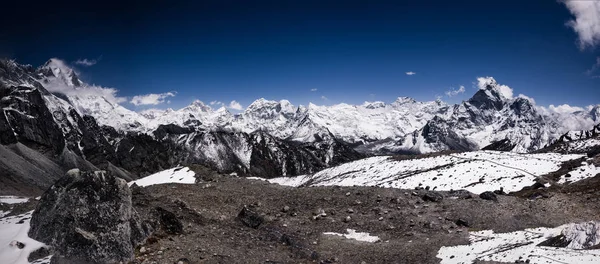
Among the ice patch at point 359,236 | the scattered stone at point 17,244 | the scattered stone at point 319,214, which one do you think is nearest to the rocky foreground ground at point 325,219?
the scattered stone at point 319,214

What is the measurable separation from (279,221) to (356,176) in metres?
57.7

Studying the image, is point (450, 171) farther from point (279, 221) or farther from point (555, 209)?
point (279, 221)

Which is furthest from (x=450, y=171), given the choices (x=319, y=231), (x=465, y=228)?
(x=319, y=231)

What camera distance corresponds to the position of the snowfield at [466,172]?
168 ft

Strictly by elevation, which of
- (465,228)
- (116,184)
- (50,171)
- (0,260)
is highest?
(50,171)

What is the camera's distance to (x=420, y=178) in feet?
205

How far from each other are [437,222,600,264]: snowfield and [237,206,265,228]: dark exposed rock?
12.1 m

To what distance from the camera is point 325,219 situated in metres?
29.6

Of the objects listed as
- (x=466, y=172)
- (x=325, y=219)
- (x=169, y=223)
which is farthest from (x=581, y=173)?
(x=169, y=223)

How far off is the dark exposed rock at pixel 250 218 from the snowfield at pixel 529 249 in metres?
12.1

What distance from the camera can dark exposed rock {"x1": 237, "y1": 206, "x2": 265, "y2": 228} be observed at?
27328 millimetres

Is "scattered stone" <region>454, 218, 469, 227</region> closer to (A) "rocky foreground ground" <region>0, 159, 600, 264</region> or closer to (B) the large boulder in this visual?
(A) "rocky foreground ground" <region>0, 159, 600, 264</region>

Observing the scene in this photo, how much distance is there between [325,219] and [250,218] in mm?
5814

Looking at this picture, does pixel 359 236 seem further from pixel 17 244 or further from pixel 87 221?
pixel 17 244
